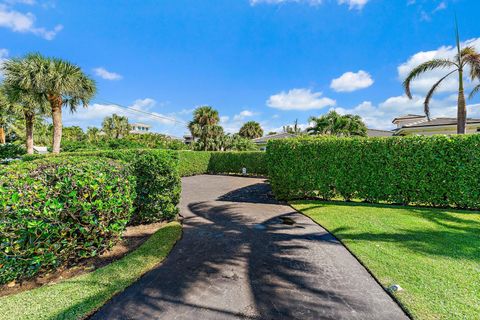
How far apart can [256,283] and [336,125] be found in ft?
91.6

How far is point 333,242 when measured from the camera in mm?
4641

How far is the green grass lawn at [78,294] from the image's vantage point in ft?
8.18

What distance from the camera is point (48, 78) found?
1166 cm

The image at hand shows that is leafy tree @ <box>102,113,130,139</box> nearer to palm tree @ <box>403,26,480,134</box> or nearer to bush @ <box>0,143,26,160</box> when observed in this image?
bush @ <box>0,143,26,160</box>

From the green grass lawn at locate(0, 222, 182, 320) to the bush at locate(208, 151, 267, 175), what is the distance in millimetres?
16274

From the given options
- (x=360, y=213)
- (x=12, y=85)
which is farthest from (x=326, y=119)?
(x=12, y=85)

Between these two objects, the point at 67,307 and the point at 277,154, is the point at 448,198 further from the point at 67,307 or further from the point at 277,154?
the point at 67,307

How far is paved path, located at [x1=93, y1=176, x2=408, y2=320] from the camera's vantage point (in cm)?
255

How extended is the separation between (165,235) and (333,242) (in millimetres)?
3889

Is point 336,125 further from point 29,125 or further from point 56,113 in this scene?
point 29,125

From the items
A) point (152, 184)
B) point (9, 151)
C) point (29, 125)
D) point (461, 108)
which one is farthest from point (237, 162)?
point (9, 151)

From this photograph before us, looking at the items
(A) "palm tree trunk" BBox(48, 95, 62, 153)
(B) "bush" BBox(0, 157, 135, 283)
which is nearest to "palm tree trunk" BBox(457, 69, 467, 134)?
(B) "bush" BBox(0, 157, 135, 283)

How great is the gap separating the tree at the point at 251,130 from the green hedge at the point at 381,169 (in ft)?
145

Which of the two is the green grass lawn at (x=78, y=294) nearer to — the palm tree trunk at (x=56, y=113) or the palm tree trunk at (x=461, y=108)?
the palm tree trunk at (x=56, y=113)
